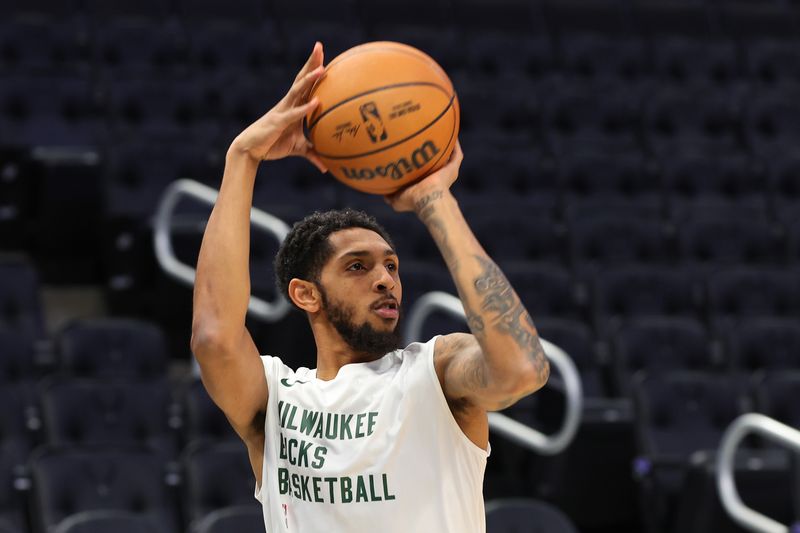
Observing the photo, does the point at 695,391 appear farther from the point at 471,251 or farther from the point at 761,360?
the point at 471,251

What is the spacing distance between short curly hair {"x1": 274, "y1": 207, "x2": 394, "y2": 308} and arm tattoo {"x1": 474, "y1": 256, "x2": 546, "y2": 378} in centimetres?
34

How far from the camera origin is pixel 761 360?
5.91m

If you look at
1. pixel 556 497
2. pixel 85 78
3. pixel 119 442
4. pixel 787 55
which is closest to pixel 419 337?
pixel 556 497

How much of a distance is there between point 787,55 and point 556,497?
5.43 m

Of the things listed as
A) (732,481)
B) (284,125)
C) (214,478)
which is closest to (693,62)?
(732,481)

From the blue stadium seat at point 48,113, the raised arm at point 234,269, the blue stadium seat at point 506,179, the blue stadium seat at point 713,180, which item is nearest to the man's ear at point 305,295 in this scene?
the raised arm at point 234,269

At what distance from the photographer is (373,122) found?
2.23 m

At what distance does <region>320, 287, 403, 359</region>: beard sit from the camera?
228 centimetres

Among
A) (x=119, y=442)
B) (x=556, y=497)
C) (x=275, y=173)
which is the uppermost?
(x=275, y=173)

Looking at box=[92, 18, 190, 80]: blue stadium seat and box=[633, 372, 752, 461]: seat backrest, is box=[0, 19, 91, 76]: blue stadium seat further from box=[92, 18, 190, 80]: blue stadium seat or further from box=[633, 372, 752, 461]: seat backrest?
box=[633, 372, 752, 461]: seat backrest

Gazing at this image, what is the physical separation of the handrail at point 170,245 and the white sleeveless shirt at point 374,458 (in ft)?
9.79

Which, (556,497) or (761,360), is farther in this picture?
(761,360)

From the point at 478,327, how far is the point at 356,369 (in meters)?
0.36

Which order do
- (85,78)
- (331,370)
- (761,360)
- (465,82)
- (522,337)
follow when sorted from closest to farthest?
1. (522,337)
2. (331,370)
3. (761,360)
4. (85,78)
5. (465,82)
